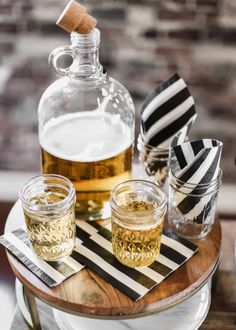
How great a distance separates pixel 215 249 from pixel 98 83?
321 millimetres

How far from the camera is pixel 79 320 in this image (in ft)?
3.04

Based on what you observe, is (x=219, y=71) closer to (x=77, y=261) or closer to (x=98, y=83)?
(x=98, y=83)

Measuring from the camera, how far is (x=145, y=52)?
147 centimetres

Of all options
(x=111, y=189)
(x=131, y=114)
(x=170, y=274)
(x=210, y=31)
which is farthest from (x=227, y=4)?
(x=170, y=274)

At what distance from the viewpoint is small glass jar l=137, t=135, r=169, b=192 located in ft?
3.29

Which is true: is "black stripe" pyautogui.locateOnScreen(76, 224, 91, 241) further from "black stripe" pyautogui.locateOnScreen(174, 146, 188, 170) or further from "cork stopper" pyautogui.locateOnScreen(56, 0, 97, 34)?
"cork stopper" pyautogui.locateOnScreen(56, 0, 97, 34)

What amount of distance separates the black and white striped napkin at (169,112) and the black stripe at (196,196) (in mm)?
128

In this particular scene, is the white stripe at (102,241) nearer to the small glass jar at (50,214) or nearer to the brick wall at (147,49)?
the small glass jar at (50,214)

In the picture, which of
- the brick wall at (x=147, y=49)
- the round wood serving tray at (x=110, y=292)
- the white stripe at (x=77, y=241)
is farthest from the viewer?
the brick wall at (x=147, y=49)

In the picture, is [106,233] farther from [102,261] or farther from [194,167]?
[194,167]

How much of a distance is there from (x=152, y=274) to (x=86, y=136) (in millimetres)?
253

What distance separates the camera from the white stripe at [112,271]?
2.71 ft

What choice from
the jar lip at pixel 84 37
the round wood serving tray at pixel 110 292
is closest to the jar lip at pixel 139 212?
the round wood serving tray at pixel 110 292

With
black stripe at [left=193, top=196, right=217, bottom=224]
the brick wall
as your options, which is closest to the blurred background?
the brick wall
